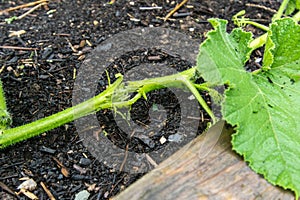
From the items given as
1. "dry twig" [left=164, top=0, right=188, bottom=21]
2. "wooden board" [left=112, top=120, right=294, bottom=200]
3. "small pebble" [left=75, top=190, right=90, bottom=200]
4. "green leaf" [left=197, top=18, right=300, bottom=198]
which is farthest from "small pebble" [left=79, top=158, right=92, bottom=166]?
"dry twig" [left=164, top=0, right=188, bottom=21]

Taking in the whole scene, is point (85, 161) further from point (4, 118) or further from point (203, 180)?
point (203, 180)

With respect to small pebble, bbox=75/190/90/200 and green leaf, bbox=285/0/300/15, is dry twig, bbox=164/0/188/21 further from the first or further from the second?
small pebble, bbox=75/190/90/200

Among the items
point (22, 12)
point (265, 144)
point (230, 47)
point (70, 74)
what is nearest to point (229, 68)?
point (230, 47)

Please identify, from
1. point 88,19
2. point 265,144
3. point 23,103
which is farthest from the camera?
point 88,19

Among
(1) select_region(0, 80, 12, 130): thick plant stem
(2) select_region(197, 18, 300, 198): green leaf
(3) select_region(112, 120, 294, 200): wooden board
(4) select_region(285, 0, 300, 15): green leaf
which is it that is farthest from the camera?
(4) select_region(285, 0, 300, 15): green leaf

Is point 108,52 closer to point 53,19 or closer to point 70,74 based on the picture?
point 70,74
